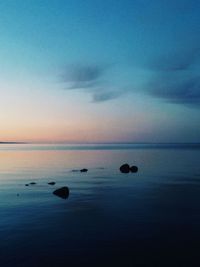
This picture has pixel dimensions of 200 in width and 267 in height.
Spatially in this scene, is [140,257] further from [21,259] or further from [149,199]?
[149,199]

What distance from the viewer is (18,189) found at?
1662 inches

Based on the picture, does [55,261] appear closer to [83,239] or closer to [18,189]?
[83,239]

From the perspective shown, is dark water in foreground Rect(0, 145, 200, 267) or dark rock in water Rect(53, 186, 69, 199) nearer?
dark water in foreground Rect(0, 145, 200, 267)

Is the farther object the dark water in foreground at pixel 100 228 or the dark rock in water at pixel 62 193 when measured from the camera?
the dark rock in water at pixel 62 193

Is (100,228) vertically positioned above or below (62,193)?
below

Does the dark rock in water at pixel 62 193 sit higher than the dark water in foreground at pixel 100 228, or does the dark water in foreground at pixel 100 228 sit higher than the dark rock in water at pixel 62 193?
the dark rock in water at pixel 62 193

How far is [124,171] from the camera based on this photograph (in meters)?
65.3

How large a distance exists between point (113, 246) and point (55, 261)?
14.0 ft

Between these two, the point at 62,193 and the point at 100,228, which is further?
the point at 62,193

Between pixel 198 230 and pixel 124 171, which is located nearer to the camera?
pixel 198 230

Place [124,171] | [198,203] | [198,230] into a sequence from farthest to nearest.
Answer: [124,171] < [198,203] < [198,230]

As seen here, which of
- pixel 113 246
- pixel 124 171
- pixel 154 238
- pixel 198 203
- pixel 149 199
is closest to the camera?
pixel 113 246

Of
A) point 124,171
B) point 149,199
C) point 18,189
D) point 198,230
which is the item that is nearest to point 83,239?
point 198,230

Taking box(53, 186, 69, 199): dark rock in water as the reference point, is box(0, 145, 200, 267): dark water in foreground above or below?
below
